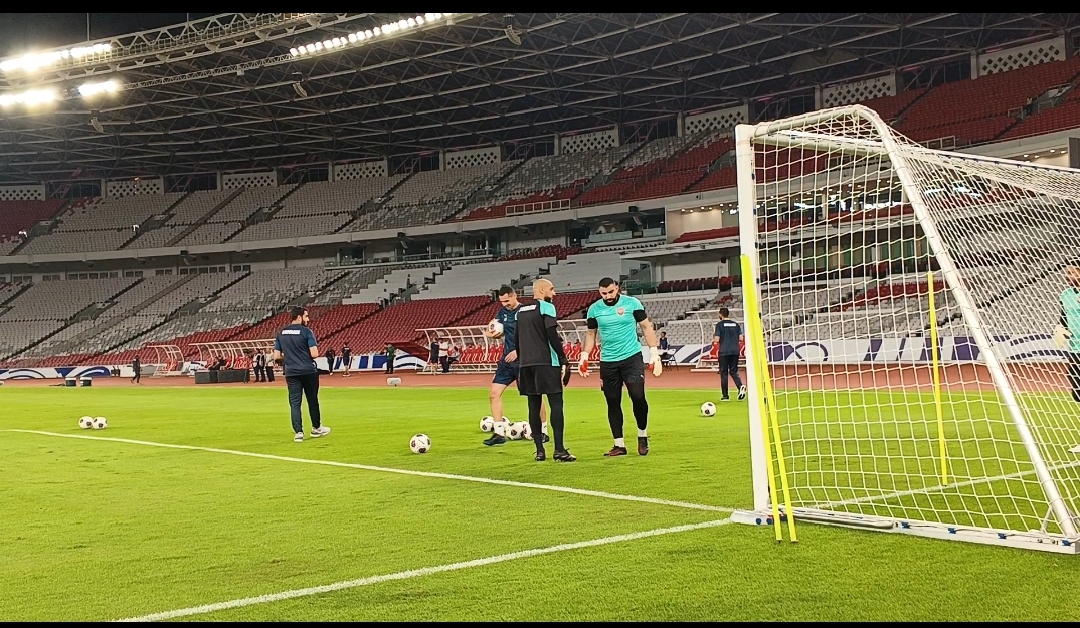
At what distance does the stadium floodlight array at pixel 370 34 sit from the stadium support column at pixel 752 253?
31.1m

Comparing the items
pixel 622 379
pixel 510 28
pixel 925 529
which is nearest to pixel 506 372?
pixel 622 379

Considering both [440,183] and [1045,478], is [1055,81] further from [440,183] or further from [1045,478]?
[1045,478]

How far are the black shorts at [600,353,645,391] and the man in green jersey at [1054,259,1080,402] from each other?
433 centimetres

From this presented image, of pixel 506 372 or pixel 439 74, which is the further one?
pixel 439 74

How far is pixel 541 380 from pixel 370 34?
30710 mm

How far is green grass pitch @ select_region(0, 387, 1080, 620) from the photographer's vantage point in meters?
5.12

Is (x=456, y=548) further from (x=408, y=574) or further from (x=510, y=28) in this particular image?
(x=510, y=28)

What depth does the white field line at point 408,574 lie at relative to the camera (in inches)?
204

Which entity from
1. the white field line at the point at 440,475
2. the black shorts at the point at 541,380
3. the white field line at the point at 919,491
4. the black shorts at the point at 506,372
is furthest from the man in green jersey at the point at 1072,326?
the black shorts at the point at 506,372

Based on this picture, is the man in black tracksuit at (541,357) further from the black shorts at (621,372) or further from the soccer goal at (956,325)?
the soccer goal at (956,325)

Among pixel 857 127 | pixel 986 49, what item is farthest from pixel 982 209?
pixel 986 49

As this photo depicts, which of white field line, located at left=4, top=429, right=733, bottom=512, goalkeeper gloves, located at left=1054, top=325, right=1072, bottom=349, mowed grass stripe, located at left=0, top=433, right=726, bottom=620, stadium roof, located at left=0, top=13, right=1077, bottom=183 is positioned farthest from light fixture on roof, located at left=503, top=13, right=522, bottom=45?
goalkeeper gloves, located at left=1054, top=325, right=1072, bottom=349

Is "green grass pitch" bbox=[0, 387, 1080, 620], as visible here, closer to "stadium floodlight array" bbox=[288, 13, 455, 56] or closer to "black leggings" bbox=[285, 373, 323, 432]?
"black leggings" bbox=[285, 373, 323, 432]

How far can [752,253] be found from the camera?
7.52m
